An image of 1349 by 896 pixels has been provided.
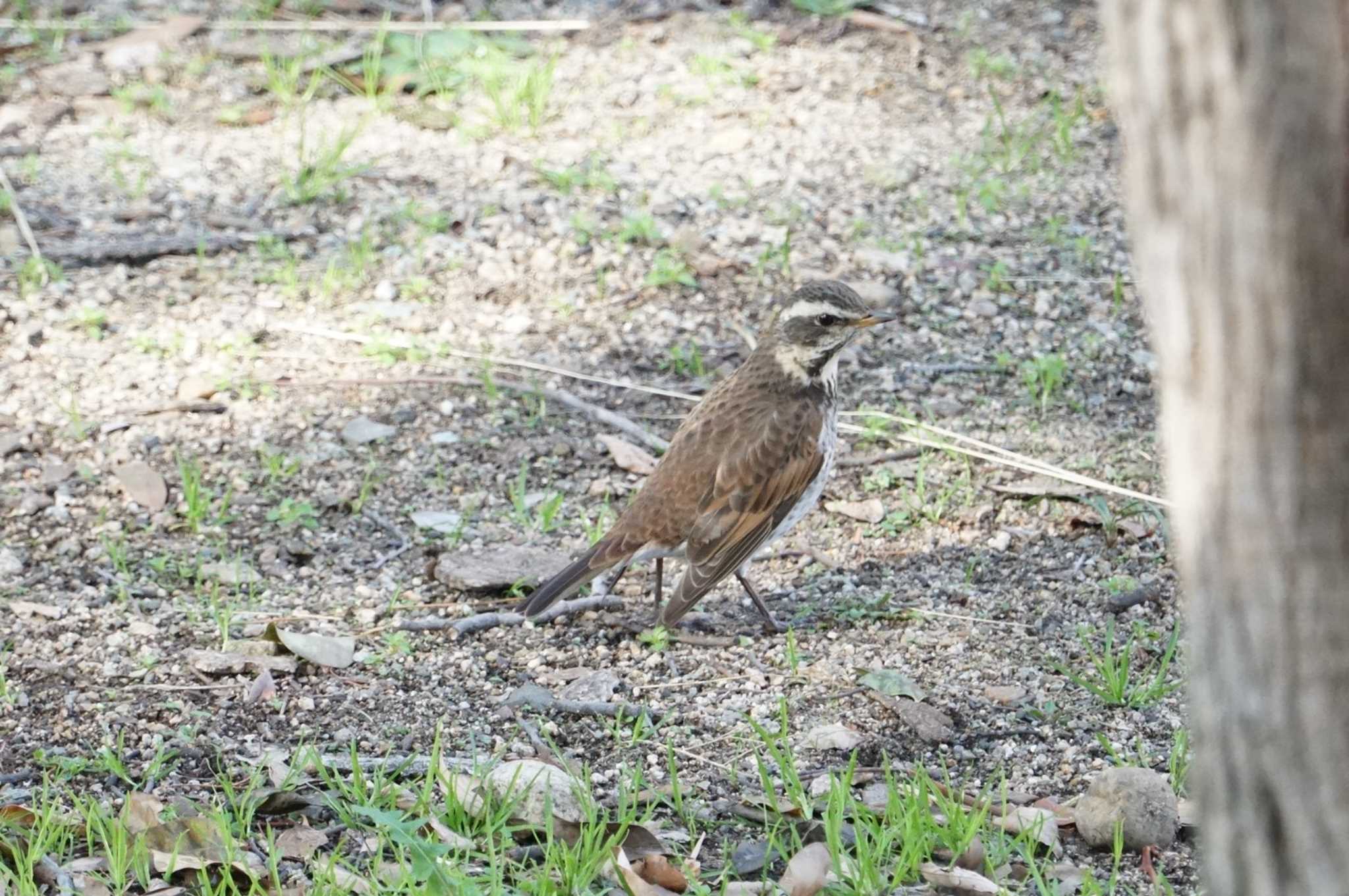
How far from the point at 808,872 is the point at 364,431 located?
3.66m

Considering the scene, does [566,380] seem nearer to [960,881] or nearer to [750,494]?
[750,494]

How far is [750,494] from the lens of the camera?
599 centimetres

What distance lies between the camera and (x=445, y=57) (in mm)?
9883

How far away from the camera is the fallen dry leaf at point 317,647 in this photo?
545cm

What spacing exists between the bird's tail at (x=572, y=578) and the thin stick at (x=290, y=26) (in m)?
5.36

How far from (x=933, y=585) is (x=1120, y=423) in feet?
5.05

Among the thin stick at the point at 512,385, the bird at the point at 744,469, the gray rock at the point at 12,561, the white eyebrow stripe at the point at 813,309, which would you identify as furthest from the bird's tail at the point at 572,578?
the gray rock at the point at 12,561

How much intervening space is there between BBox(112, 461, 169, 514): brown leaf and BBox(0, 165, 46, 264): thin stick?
1786 millimetres

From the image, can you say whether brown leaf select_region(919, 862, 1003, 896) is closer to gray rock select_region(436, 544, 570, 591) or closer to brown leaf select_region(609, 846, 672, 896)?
brown leaf select_region(609, 846, 672, 896)

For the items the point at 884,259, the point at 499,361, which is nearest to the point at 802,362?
the point at 499,361

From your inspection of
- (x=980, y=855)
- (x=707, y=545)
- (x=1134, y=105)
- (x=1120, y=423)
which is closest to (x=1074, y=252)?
(x=1120, y=423)

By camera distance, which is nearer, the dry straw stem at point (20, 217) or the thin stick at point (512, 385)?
the thin stick at point (512, 385)

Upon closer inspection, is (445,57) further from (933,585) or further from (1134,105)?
(1134,105)

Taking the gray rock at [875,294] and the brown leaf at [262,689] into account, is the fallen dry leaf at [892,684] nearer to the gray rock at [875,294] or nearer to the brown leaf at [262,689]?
the brown leaf at [262,689]
